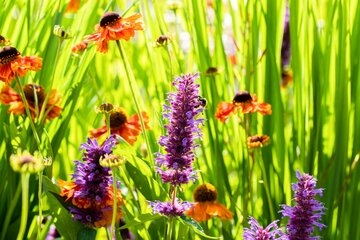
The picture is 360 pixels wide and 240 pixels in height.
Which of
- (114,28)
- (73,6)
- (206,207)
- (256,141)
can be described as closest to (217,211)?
(206,207)

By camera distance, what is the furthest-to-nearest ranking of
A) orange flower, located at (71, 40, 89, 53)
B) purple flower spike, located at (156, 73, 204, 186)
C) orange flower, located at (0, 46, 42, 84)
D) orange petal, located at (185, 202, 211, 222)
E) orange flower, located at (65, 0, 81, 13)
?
orange flower, located at (65, 0, 81, 13) < orange flower, located at (71, 40, 89, 53) < orange petal, located at (185, 202, 211, 222) < orange flower, located at (0, 46, 42, 84) < purple flower spike, located at (156, 73, 204, 186)

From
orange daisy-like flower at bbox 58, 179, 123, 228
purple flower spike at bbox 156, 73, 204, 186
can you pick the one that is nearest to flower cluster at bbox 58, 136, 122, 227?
orange daisy-like flower at bbox 58, 179, 123, 228

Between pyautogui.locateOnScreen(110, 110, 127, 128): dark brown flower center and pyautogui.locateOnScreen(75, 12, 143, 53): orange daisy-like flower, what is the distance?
28 cm

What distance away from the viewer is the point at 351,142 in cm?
166

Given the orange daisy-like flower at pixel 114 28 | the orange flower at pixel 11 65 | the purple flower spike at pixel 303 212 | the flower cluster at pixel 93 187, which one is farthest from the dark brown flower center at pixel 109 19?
the purple flower spike at pixel 303 212

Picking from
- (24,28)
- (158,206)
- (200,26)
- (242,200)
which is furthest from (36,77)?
(158,206)

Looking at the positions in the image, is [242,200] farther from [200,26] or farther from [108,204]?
[108,204]

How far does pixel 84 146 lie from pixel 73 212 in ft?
0.49

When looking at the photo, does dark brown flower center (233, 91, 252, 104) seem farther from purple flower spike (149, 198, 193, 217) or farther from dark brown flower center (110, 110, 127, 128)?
purple flower spike (149, 198, 193, 217)

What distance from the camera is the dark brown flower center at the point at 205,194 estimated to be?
147cm

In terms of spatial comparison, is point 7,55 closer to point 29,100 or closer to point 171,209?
point 29,100

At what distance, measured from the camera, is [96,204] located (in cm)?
117

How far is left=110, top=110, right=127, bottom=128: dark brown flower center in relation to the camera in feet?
5.26

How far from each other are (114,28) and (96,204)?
0.34 m
